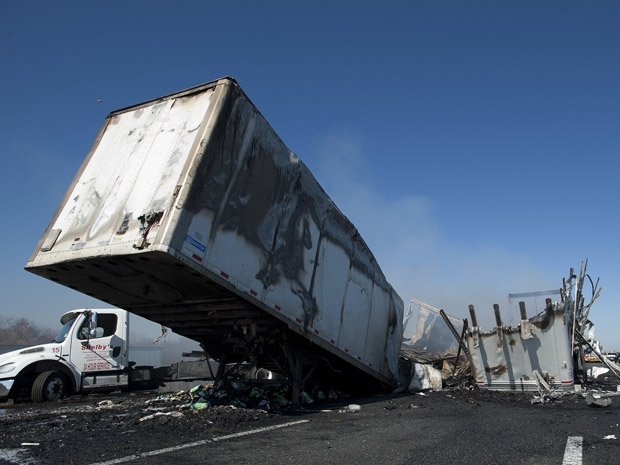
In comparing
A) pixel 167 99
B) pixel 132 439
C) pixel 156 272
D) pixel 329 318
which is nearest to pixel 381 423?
pixel 329 318

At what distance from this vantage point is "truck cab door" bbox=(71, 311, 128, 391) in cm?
1098

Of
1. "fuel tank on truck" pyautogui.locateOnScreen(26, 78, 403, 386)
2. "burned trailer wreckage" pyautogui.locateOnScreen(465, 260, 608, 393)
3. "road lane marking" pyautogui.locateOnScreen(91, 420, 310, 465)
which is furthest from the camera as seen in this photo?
"burned trailer wreckage" pyautogui.locateOnScreen(465, 260, 608, 393)

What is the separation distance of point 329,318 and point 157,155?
12.9ft

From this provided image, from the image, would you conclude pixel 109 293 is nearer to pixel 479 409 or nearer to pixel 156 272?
pixel 156 272

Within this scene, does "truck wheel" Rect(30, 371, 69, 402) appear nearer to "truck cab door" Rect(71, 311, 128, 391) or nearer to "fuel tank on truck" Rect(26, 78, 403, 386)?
"truck cab door" Rect(71, 311, 128, 391)

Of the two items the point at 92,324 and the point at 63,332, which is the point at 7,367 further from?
the point at 92,324

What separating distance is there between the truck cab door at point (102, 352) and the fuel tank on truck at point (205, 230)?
4189mm

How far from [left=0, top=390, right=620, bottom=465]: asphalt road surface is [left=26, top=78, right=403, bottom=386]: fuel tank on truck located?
1.50 meters

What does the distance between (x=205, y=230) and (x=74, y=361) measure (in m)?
7.45

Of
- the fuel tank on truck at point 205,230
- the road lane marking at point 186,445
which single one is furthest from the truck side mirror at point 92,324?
the road lane marking at point 186,445

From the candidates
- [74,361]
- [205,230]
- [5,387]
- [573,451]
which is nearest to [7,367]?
[5,387]

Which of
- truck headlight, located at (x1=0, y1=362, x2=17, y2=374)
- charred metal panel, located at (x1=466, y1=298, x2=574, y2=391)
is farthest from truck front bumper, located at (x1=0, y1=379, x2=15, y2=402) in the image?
charred metal panel, located at (x1=466, y1=298, x2=574, y2=391)

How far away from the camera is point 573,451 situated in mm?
4445

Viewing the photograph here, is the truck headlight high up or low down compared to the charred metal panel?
down
